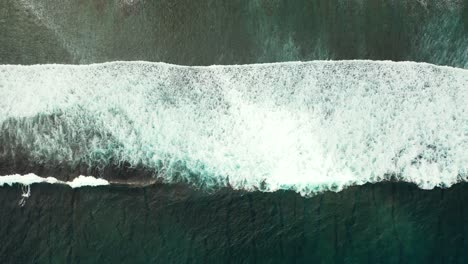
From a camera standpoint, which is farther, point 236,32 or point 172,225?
Answer: point 236,32

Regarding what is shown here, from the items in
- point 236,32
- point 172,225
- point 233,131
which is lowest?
point 172,225

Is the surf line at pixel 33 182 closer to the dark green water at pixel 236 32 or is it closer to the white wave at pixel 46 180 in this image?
the white wave at pixel 46 180

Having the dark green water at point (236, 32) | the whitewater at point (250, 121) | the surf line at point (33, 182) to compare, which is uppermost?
the dark green water at point (236, 32)

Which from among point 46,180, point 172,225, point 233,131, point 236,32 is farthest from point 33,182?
point 236,32

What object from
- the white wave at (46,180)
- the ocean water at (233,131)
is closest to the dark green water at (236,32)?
the ocean water at (233,131)

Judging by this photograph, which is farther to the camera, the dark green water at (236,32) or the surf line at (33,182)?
the dark green water at (236,32)

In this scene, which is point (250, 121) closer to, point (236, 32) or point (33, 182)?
point (236, 32)

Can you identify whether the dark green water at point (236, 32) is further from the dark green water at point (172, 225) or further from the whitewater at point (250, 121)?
the dark green water at point (172, 225)

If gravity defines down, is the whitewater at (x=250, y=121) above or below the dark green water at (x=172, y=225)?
above
